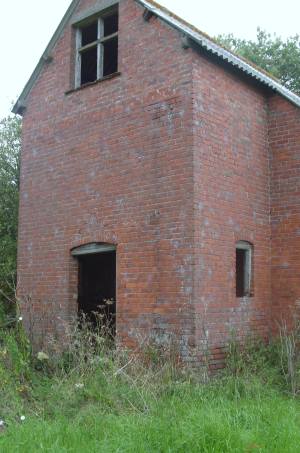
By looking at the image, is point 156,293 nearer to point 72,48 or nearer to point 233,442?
point 233,442

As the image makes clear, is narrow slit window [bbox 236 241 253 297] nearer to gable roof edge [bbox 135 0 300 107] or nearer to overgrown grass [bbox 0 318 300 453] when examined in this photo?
overgrown grass [bbox 0 318 300 453]

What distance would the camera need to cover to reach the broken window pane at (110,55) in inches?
479

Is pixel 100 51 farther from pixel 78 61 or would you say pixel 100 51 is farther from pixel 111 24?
pixel 111 24

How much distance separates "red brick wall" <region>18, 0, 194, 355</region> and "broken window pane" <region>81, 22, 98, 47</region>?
19.7 inches

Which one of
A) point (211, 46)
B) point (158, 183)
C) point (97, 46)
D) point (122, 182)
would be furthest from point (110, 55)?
point (158, 183)

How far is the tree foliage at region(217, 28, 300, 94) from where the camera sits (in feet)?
79.8

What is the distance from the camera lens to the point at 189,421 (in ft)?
19.4

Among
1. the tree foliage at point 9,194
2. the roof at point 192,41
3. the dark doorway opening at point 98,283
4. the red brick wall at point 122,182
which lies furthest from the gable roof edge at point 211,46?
the tree foliage at point 9,194

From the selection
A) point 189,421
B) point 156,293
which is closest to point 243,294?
point 156,293

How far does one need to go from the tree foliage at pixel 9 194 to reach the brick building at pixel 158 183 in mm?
2552

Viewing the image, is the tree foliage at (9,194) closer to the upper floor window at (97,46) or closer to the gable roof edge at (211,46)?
the upper floor window at (97,46)

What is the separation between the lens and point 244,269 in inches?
415

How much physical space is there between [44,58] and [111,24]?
1729 mm

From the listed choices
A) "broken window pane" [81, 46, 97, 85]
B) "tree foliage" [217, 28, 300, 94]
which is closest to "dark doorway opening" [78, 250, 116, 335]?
"broken window pane" [81, 46, 97, 85]
